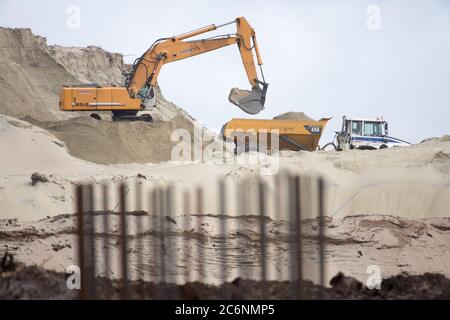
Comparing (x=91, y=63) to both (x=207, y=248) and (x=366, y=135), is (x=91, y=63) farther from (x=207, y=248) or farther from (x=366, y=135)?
(x=207, y=248)

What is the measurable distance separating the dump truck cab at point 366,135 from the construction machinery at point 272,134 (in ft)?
2.78

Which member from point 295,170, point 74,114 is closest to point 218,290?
point 295,170

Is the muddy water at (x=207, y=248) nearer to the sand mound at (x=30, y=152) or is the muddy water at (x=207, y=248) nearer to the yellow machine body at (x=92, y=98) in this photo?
the sand mound at (x=30, y=152)

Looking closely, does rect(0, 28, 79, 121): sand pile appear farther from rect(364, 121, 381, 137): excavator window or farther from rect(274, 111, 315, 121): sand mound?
rect(364, 121, 381, 137): excavator window

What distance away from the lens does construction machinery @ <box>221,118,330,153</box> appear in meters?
19.0

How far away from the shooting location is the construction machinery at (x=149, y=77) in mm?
20094

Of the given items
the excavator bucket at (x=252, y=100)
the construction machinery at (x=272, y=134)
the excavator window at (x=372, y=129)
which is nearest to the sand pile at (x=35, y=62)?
the excavator bucket at (x=252, y=100)

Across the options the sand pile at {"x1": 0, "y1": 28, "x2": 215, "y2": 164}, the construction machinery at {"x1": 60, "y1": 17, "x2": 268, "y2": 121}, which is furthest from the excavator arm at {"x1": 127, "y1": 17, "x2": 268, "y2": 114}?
the sand pile at {"x1": 0, "y1": 28, "x2": 215, "y2": 164}

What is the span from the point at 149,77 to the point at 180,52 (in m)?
1.14

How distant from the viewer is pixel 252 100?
19516 millimetres

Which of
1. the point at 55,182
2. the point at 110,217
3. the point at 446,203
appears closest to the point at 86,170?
the point at 55,182

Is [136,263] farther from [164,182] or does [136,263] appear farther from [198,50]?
[198,50]

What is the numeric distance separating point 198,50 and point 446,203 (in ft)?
34.4

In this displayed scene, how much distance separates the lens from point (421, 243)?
30.7ft
